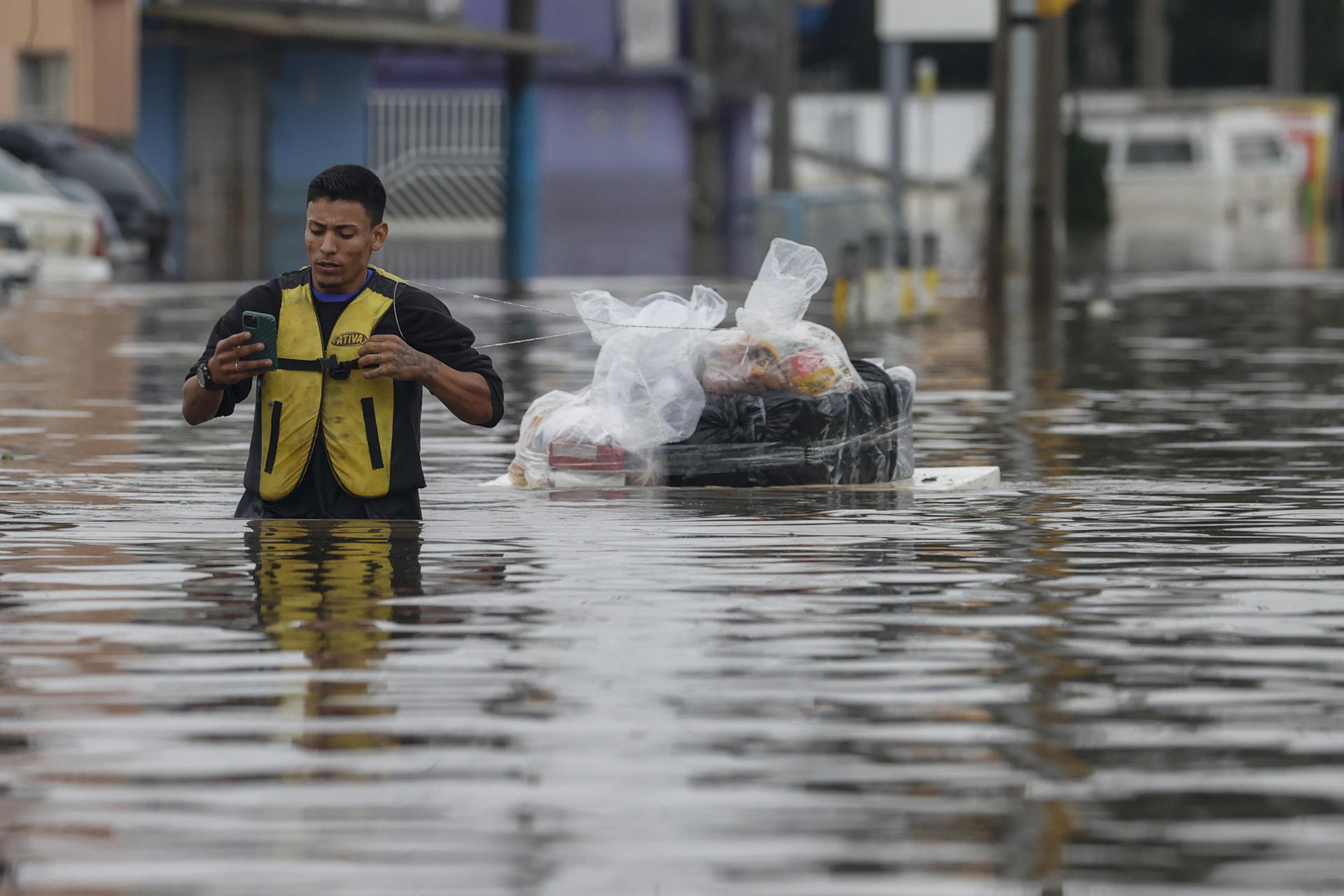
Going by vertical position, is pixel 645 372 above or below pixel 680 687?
above

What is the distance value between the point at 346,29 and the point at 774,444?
32698 mm

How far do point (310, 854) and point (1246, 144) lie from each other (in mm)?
A: 61691

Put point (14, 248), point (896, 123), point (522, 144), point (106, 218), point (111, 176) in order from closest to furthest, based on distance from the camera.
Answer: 1. point (14, 248)
2. point (106, 218)
3. point (896, 123)
4. point (111, 176)
5. point (522, 144)

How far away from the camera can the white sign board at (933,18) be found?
85.5 ft

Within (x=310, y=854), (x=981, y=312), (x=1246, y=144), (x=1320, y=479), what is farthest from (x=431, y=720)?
(x=1246, y=144)

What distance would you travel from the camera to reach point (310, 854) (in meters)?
4.72

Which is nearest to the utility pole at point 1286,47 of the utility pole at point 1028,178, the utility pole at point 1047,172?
the utility pole at point 1028,178

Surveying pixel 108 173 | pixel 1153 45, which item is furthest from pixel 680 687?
pixel 1153 45

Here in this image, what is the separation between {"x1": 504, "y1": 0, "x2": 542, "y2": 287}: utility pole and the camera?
45.9 meters

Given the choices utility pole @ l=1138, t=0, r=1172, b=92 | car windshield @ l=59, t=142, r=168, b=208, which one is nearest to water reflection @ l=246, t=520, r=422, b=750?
car windshield @ l=59, t=142, r=168, b=208

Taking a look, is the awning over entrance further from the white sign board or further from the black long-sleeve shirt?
the black long-sleeve shirt

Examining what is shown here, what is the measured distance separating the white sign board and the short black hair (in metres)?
18.2

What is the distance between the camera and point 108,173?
1299 inches

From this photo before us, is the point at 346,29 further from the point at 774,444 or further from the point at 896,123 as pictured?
the point at 774,444
